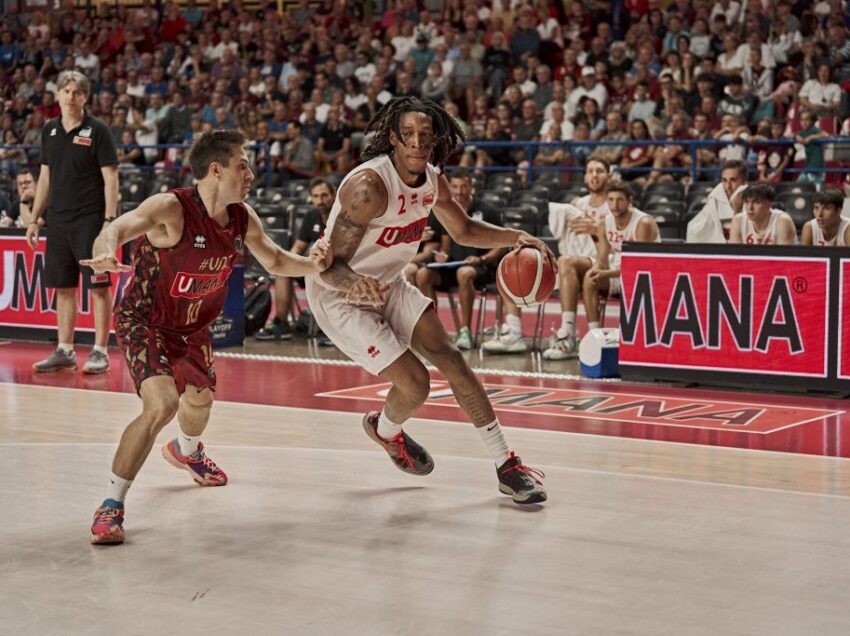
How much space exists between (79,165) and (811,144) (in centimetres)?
742

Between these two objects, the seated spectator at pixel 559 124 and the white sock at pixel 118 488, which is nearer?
the white sock at pixel 118 488

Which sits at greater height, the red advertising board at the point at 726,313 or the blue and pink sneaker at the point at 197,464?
the red advertising board at the point at 726,313

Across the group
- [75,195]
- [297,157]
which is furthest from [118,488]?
[297,157]

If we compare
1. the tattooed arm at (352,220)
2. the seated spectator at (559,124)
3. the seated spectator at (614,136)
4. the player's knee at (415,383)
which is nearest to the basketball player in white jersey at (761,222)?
the player's knee at (415,383)

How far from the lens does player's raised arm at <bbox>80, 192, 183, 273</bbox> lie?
4891 millimetres

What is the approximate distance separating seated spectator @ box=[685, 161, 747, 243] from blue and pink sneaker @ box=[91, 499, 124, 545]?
6345 mm

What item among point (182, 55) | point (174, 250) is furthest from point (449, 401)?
point (182, 55)

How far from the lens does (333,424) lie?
24.7ft

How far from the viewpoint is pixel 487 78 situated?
1695 cm

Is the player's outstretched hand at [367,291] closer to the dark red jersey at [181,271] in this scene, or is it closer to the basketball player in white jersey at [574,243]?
the dark red jersey at [181,271]

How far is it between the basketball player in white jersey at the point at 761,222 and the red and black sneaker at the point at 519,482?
4.35 m

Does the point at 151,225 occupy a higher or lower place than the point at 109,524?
higher

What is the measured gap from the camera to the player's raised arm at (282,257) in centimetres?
546

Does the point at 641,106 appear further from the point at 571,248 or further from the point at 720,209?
the point at 571,248
